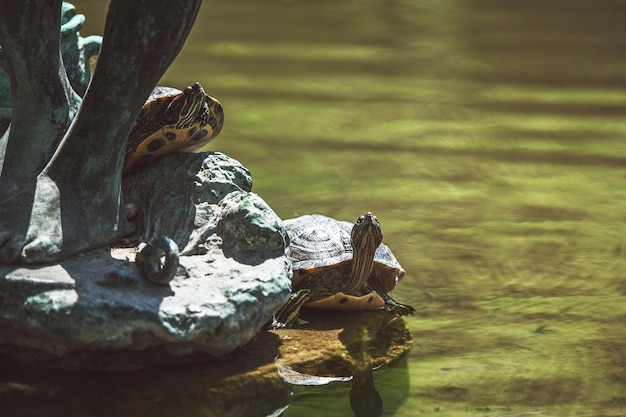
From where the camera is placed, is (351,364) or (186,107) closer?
(351,364)

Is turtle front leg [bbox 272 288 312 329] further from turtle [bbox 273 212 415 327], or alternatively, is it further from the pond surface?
the pond surface

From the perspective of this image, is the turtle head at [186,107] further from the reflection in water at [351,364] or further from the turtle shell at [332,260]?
the reflection in water at [351,364]

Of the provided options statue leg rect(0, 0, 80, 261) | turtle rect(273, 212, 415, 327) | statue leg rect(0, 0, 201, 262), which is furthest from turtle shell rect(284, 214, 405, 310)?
statue leg rect(0, 0, 80, 261)

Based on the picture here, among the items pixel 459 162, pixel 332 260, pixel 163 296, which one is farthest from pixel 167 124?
pixel 459 162

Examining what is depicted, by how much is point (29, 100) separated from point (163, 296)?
518mm

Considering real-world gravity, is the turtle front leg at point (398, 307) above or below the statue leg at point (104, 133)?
below

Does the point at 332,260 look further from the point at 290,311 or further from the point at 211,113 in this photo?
the point at 211,113

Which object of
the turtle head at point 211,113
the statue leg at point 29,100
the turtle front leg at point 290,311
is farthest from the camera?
the turtle head at point 211,113

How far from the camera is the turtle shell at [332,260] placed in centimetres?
255

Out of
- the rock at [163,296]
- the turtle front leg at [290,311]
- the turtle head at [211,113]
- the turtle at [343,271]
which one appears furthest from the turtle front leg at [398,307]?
the turtle head at [211,113]

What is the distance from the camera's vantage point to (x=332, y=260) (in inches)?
101

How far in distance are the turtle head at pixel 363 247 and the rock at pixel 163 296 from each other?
0.24 metres

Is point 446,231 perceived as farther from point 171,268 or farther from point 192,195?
point 171,268

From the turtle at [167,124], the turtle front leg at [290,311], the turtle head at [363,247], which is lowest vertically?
the turtle front leg at [290,311]
